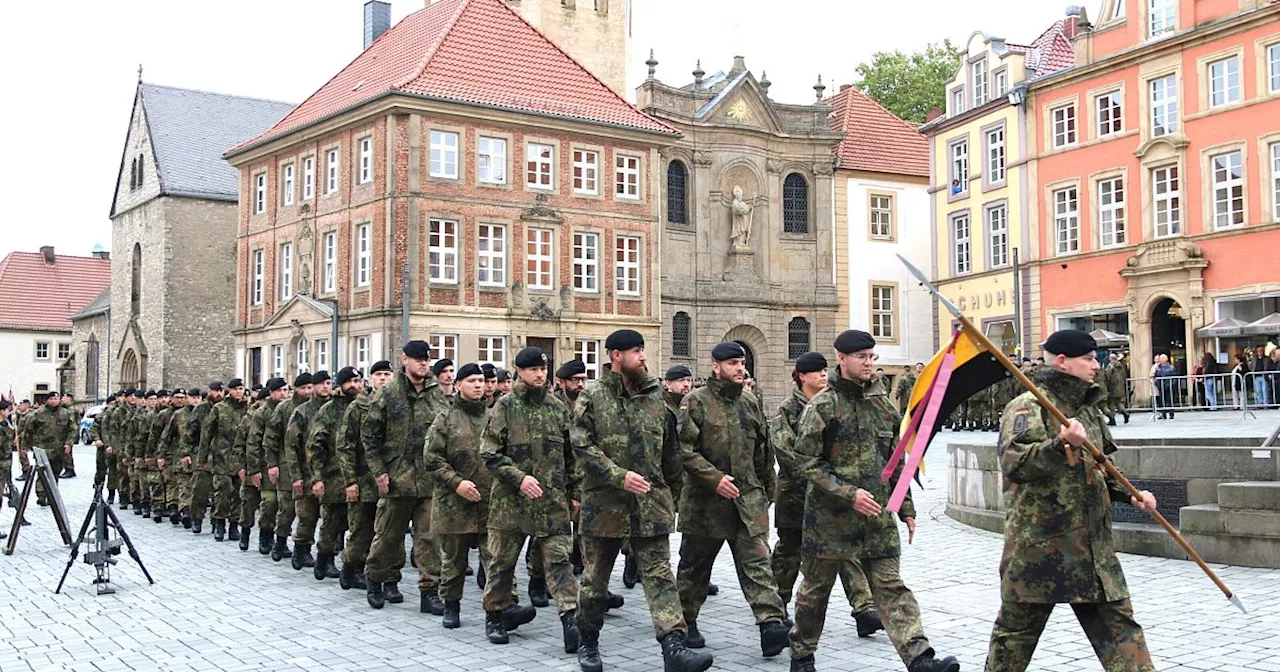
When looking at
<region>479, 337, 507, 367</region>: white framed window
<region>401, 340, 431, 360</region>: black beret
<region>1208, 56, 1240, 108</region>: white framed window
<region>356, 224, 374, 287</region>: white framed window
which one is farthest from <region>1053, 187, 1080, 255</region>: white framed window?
<region>401, 340, 431, 360</region>: black beret

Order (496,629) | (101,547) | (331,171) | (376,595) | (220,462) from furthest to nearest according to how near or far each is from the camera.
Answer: (331,171) → (220,462) → (101,547) → (376,595) → (496,629)

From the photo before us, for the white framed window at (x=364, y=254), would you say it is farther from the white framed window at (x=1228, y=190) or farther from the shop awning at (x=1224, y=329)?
the white framed window at (x=1228, y=190)

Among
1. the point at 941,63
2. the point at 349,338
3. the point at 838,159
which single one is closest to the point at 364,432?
the point at 349,338

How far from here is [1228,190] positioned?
1389 inches

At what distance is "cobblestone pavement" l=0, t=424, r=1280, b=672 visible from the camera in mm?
8125

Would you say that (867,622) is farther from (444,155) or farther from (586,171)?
(586,171)

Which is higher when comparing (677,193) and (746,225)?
(677,193)

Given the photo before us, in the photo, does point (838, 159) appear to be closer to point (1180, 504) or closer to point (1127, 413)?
point (1127, 413)

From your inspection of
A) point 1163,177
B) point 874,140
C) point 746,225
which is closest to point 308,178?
point 746,225

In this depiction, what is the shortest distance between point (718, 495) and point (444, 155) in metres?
31.8

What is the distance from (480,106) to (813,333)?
16.1 metres

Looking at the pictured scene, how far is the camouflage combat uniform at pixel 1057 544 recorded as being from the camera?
5.82 m

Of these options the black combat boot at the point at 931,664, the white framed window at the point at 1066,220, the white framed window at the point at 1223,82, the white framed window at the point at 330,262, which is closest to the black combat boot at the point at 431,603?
the black combat boot at the point at 931,664

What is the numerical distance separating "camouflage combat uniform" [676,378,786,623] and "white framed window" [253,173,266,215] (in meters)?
38.9
